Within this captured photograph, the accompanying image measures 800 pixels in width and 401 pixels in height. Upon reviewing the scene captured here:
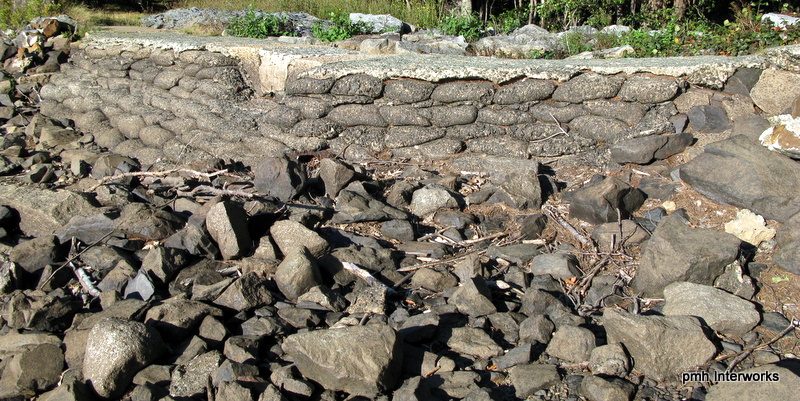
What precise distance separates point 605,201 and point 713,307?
903 millimetres

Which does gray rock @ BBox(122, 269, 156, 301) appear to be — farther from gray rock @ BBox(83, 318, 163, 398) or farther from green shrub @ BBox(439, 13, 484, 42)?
green shrub @ BBox(439, 13, 484, 42)

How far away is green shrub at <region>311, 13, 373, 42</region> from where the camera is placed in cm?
590

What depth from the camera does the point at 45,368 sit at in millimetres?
2365

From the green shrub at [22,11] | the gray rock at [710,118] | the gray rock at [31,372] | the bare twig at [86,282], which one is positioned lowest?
the gray rock at [31,372]

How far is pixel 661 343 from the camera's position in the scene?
2219mm

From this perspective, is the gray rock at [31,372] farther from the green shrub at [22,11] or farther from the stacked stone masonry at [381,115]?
the green shrub at [22,11]

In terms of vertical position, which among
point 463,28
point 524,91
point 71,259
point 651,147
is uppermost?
point 463,28

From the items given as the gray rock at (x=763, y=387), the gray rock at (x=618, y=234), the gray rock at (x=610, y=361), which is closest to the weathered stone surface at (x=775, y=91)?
the gray rock at (x=618, y=234)

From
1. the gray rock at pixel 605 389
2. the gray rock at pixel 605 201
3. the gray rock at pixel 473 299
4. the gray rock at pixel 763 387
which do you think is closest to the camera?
the gray rock at pixel 763 387

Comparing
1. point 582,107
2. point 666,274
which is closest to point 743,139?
point 582,107

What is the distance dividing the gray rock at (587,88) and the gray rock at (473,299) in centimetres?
172

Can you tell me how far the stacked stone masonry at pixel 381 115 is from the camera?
3.77 m

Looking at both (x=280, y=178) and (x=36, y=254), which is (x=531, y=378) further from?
(x=36, y=254)

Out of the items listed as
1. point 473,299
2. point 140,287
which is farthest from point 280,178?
point 473,299
